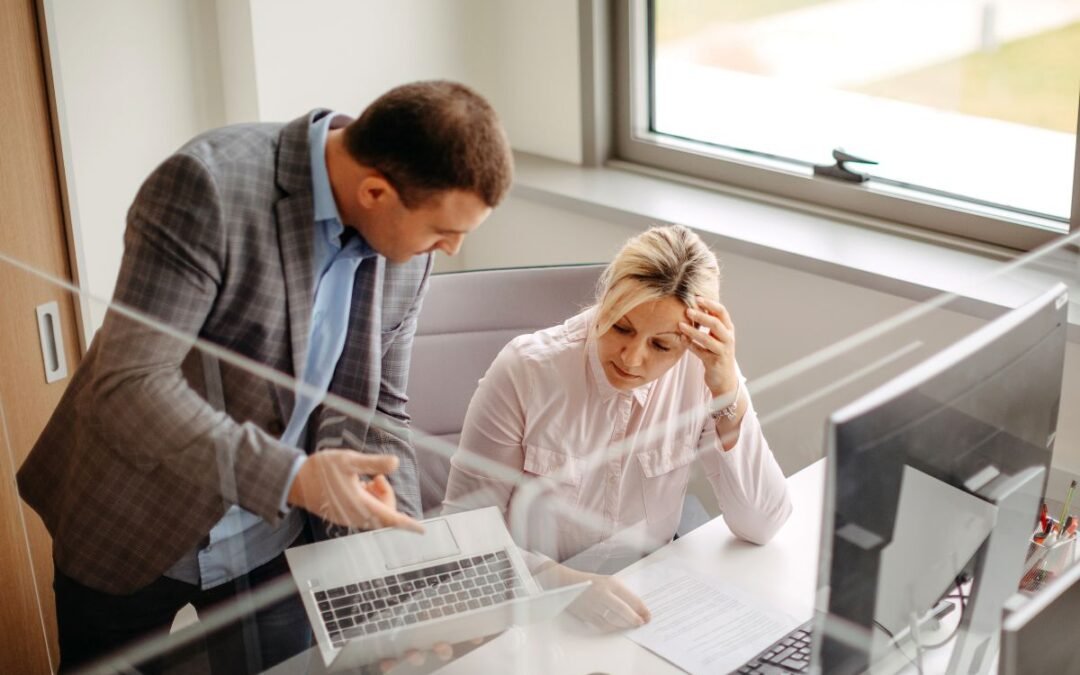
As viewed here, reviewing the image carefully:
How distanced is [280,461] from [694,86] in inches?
59.9

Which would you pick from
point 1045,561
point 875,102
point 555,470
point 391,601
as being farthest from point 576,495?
point 875,102

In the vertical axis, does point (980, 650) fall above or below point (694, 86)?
below

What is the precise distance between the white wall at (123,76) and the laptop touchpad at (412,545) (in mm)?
507

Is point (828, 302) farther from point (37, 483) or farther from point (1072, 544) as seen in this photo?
point (37, 483)

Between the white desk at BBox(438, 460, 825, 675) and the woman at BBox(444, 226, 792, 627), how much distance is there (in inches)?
1.2

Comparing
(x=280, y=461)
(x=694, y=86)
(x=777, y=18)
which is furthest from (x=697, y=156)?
(x=280, y=461)

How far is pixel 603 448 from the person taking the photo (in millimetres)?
1542

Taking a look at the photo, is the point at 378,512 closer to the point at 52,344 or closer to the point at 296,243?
the point at 296,243

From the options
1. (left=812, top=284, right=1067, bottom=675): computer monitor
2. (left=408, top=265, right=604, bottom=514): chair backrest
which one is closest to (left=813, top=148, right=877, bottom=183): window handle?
(left=408, top=265, right=604, bottom=514): chair backrest

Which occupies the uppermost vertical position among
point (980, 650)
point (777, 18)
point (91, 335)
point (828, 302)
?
point (777, 18)

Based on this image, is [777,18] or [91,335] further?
[777,18]

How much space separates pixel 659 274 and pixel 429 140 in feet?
2.04

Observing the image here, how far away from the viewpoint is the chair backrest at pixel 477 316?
1.45m

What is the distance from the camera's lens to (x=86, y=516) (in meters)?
1.04
